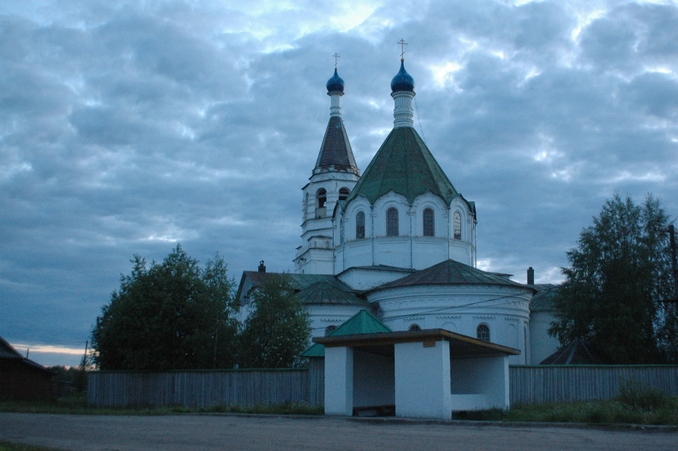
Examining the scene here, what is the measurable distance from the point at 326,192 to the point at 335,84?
9395 mm

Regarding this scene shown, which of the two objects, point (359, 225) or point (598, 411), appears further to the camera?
point (359, 225)

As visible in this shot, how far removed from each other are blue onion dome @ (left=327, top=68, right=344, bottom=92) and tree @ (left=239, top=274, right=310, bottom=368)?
2898cm

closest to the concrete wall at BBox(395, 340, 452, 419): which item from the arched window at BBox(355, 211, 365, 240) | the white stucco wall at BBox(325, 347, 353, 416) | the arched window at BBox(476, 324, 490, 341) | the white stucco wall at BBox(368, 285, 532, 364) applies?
the white stucco wall at BBox(325, 347, 353, 416)

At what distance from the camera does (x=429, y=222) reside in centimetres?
3606

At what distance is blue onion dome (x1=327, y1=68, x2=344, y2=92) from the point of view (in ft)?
178

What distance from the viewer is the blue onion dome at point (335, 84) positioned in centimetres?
5428

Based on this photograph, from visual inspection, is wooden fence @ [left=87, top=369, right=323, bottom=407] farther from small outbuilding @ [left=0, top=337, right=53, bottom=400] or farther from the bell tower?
the bell tower

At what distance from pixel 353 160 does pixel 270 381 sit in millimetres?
30762

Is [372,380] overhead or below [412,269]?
below

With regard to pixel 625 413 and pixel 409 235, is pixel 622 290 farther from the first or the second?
pixel 625 413

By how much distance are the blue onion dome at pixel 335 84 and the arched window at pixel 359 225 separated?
20.1 m

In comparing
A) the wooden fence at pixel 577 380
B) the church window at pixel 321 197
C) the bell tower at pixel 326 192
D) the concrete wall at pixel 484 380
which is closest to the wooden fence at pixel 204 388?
the concrete wall at pixel 484 380

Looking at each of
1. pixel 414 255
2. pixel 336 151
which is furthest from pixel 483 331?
pixel 336 151

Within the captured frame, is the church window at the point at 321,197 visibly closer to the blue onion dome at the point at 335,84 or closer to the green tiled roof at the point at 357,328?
the blue onion dome at the point at 335,84
